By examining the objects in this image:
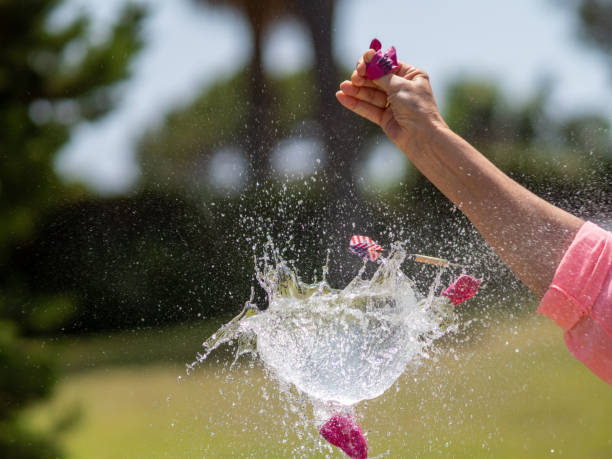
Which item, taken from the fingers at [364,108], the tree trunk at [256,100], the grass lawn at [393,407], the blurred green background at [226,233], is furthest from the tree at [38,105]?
the fingers at [364,108]

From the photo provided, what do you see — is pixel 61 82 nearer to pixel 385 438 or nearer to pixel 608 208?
pixel 385 438

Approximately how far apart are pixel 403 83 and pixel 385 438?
1.65 m

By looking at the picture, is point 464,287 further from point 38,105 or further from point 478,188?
point 38,105

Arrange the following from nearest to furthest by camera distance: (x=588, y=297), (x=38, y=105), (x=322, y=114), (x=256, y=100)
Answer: (x=588, y=297) → (x=38, y=105) → (x=322, y=114) → (x=256, y=100)

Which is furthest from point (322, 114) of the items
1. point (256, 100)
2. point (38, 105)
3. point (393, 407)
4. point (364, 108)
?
point (364, 108)

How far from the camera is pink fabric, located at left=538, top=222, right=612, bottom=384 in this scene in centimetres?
55

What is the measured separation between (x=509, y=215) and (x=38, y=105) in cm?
227

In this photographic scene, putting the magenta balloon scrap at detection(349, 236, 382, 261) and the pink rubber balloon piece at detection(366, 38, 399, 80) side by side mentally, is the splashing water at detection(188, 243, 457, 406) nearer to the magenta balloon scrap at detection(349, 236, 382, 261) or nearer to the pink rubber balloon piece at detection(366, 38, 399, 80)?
the magenta balloon scrap at detection(349, 236, 382, 261)

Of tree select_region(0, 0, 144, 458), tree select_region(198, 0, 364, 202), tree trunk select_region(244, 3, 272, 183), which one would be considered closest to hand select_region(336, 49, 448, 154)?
tree select_region(0, 0, 144, 458)

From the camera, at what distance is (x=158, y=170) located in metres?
3.23

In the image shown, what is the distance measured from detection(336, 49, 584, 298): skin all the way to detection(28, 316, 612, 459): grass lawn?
3.74 feet

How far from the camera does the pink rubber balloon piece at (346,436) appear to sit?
0.59 meters

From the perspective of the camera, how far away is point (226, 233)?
316 cm

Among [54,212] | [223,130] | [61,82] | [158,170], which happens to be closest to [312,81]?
[223,130]
